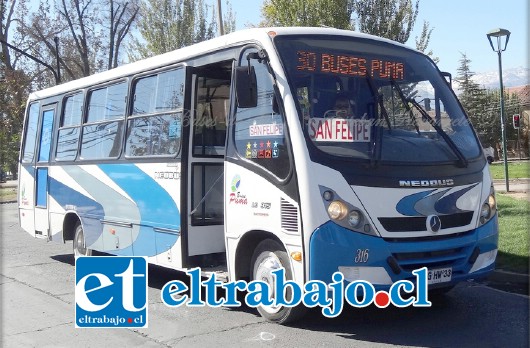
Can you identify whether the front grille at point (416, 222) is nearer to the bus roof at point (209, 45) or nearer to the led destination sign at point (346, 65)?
the led destination sign at point (346, 65)

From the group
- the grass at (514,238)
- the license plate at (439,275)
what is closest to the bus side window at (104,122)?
the license plate at (439,275)

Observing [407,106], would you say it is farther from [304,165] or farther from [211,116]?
[211,116]

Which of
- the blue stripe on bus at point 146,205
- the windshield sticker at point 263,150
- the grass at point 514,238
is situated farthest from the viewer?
the grass at point 514,238

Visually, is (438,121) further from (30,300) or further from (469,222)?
(30,300)

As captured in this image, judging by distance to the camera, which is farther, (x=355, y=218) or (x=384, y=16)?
(x=384, y=16)

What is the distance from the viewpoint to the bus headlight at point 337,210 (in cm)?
584

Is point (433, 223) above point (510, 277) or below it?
above

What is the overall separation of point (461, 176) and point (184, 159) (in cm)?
320

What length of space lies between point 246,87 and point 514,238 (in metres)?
6.31

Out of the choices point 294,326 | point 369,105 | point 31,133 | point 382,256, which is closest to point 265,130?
point 369,105

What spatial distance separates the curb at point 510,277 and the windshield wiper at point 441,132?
8.74ft

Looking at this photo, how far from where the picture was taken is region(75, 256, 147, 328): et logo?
6887 mm

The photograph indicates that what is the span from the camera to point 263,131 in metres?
6.55

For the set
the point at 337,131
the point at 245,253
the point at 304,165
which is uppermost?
the point at 337,131
